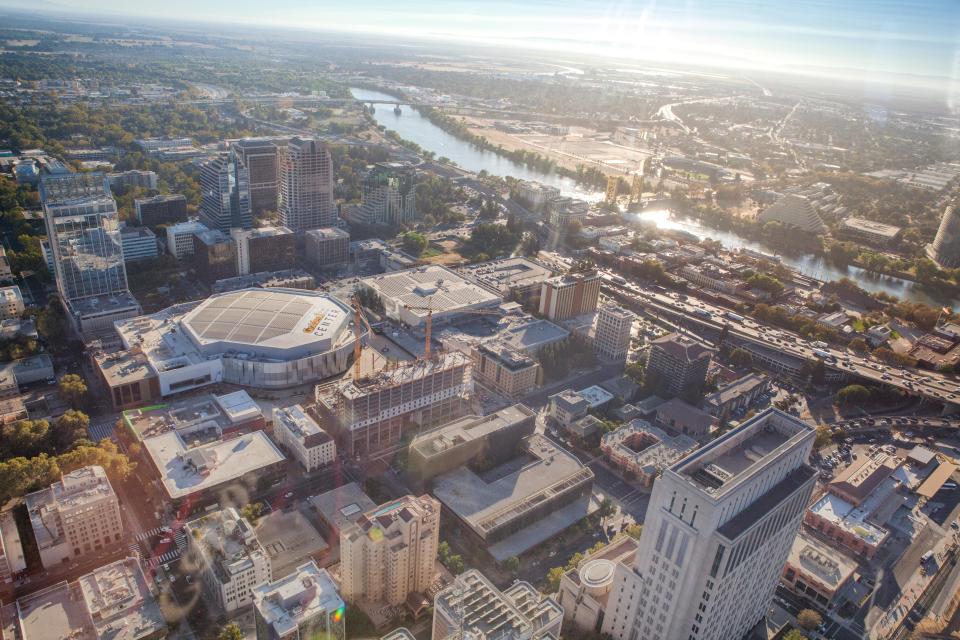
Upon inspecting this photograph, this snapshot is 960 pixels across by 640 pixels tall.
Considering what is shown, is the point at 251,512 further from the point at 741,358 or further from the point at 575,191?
the point at 575,191

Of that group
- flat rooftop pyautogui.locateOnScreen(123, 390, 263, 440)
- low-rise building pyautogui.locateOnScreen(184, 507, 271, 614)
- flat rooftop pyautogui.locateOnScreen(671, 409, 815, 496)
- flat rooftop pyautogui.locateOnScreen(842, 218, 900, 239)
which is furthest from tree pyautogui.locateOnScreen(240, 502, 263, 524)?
flat rooftop pyautogui.locateOnScreen(842, 218, 900, 239)

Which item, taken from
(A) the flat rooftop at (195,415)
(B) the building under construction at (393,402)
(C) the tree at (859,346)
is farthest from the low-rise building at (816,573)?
(A) the flat rooftop at (195,415)

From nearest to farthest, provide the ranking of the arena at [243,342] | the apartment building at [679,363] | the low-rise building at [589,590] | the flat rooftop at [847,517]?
the low-rise building at [589,590]
the flat rooftop at [847,517]
the arena at [243,342]
the apartment building at [679,363]

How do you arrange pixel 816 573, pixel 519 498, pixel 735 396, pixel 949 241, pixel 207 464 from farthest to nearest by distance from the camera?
pixel 949 241, pixel 735 396, pixel 519 498, pixel 207 464, pixel 816 573

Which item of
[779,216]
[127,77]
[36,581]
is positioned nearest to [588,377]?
[36,581]

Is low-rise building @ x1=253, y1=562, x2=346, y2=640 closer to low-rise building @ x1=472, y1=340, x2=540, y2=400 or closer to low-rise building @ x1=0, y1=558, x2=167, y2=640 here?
low-rise building @ x1=0, y1=558, x2=167, y2=640

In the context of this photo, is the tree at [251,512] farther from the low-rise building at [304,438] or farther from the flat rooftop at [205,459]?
the low-rise building at [304,438]

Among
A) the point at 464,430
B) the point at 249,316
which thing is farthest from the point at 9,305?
the point at 464,430
